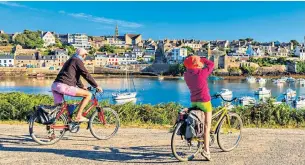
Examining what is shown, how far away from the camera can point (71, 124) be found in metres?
6.48

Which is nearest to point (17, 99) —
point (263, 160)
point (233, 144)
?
point (233, 144)

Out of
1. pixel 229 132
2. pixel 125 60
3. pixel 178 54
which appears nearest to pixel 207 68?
pixel 229 132

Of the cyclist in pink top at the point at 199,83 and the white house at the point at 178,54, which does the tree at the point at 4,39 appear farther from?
the cyclist in pink top at the point at 199,83

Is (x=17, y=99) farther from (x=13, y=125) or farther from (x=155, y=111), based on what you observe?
(x=155, y=111)

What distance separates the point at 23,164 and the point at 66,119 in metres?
1.36

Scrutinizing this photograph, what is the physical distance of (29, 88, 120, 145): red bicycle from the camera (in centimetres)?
636

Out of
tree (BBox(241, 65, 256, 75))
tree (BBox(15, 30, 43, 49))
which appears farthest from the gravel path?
tree (BBox(15, 30, 43, 49))

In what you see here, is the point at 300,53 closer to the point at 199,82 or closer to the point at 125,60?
the point at 125,60

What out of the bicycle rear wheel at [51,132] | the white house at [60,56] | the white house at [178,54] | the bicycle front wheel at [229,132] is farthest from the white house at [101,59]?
the bicycle front wheel at [229,132]

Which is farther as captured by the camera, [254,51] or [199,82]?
[254,51]

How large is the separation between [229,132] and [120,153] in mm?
1938

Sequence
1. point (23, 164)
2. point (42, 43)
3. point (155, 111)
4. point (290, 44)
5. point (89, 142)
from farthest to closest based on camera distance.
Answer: point (290, 44), point (42, 43), point (155, 111), point (89, 142), point (23, 164)

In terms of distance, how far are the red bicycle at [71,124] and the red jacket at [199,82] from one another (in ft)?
7.15

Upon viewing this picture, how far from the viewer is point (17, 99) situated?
34.2 feet
